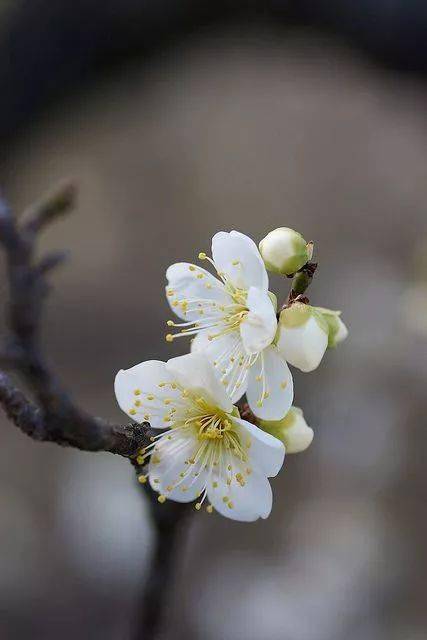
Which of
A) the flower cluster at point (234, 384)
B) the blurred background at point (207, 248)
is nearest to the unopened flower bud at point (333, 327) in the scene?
the flower cluster at point (234, 384)

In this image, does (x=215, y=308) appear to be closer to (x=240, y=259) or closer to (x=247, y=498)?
(x=240, y=259)

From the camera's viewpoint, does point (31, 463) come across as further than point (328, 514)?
Yes

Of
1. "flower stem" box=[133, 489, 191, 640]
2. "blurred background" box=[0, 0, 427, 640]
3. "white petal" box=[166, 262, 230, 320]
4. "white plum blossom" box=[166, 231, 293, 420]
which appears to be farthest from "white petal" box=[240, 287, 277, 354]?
"blurred background" box=[0, 0, 427, 640]

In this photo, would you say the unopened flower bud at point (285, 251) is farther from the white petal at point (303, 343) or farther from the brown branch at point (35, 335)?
the brown branch at point (35, 335)

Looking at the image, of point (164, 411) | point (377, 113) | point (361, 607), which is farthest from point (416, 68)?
point (164, 411)

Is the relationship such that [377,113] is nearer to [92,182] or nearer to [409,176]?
[409,176]

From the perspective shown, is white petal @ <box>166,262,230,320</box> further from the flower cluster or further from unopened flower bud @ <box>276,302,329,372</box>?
unopened flower bud @ <box>276,302,329,372</box>
